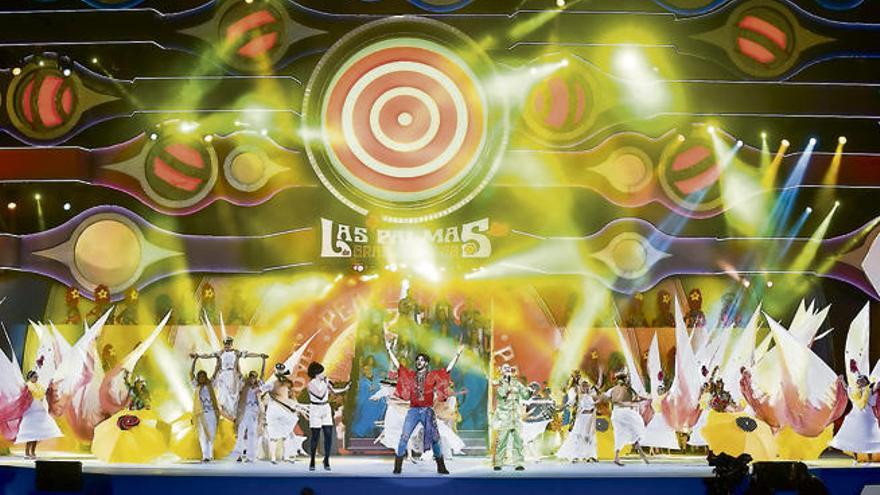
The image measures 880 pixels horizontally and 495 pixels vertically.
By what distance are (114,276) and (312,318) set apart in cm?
255

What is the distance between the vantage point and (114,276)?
15633 millimetres

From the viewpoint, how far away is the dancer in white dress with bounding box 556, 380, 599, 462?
558 inches

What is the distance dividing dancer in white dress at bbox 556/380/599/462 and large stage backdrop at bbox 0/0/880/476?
0.96 m

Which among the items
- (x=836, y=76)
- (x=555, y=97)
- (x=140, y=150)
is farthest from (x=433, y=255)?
(x=836, y=76)

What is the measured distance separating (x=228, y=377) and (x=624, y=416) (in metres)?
4.65

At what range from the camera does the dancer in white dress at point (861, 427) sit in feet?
47.5

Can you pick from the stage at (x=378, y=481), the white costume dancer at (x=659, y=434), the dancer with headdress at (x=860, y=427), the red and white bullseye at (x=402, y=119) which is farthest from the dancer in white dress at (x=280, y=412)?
the dancer with headdress at (x=860, y=427)

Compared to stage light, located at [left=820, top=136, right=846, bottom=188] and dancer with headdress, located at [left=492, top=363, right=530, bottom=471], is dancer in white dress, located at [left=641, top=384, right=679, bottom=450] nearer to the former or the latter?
dancer with headdress, located at [left=492, top=363, right=530, bottom=471]

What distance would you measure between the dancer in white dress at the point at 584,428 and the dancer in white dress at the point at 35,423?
6.12m

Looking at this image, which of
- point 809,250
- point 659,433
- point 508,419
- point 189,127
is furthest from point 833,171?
point 189,127

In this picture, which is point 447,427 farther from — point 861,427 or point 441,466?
point 861,427

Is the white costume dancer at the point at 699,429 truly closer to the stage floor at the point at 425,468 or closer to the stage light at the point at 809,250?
the stage floor at the point at 425,468

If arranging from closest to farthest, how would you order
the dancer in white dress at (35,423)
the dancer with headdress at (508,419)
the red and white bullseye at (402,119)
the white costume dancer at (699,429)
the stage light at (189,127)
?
1. the dancer with headdress at (508,419)
2. the dancer in white dress at (35,423)
3. the white costume dancer at (699,429)
4. the red and white bullseye at (402,119)
5. the stage light at (189,127)

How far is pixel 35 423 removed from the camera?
14695mm
